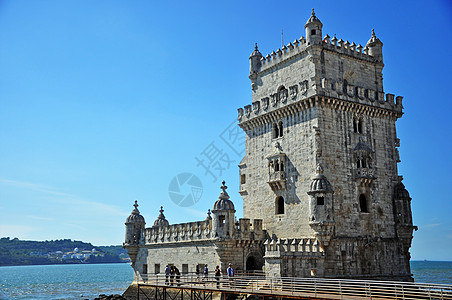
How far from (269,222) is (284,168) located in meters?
4.60

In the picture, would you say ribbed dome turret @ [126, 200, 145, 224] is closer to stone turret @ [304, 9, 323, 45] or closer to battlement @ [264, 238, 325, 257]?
battlement @ [264, 238, 325, 257]

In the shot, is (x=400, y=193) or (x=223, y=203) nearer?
(x=223, y=203)

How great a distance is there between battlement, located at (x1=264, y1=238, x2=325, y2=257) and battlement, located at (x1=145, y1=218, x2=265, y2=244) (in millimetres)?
4612

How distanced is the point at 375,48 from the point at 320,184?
15.1 meters

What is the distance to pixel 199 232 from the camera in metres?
37.5

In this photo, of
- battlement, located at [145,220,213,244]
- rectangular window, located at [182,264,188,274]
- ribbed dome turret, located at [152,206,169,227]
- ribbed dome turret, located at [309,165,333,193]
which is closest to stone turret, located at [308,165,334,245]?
ribbed dome turret, located at [309,165,333,193]

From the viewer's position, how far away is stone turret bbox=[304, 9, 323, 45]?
118ft

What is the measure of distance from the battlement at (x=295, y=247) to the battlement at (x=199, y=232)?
4.61 metres

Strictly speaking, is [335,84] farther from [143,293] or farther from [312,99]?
[143,293]

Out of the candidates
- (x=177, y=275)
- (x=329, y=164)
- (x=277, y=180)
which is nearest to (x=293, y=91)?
(x=329, y=164)

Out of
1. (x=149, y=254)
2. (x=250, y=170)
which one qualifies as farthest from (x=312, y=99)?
(x=149, y=254)

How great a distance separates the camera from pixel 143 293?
40688mm

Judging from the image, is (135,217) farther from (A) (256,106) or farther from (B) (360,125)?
(B) (360,125)

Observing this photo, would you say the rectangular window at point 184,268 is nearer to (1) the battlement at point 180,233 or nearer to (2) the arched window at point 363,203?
(1) the battlement at point 180,233
